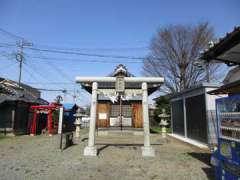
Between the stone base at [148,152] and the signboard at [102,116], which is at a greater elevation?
the signboard at [102,116]

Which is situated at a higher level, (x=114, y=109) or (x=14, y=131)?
(x=114, y=109)

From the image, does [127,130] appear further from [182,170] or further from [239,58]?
[239,58]

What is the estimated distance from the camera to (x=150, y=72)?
811 inches

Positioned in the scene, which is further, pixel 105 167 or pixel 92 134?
pixel 92 134

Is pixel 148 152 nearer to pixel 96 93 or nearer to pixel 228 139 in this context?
pixel 96 93

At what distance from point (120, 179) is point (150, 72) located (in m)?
16.9

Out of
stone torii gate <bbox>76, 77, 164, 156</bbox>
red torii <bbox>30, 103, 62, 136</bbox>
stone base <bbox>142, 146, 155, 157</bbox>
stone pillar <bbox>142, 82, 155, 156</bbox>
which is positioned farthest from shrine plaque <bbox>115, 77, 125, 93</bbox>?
red torii <bbox>30, 103, 62, 136</bbox>

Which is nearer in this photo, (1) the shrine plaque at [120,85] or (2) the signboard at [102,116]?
(1) the shrine plaque at [120,85]

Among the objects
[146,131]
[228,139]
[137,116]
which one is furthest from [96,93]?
[137,116]

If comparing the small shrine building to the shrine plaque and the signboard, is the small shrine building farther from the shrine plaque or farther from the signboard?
the signboard

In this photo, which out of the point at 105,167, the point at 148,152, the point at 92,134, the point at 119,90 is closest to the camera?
the point at 105,167

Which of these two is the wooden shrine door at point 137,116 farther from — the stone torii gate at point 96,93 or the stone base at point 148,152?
the stone base at point 148,152

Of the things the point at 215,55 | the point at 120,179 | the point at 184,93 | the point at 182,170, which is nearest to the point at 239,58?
the point at 215,55

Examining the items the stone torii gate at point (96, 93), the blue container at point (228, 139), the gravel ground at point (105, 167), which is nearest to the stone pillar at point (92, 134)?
the stone torii gate at point (96, 93)
